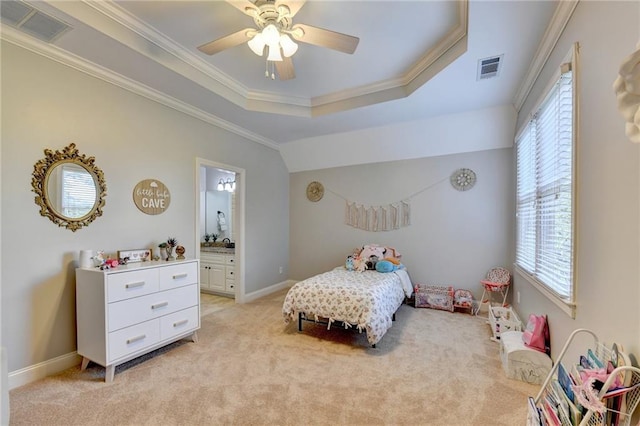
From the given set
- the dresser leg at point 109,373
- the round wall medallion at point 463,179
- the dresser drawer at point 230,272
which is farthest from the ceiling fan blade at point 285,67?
the dresser drawer at point 230,272

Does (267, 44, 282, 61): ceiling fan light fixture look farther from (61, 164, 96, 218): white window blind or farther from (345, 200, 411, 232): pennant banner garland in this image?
(345, 200, 411, 232): pennant banner garland

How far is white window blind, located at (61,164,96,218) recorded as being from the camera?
8.05ft

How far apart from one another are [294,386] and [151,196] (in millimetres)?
2477

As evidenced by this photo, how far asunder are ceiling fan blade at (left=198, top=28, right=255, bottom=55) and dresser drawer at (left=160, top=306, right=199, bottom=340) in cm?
242

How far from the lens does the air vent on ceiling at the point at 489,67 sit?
8.21 ft

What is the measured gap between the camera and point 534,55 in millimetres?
2404

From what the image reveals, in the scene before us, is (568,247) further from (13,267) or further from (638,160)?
(13,267)

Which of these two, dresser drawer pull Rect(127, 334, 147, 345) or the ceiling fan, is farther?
dresser drawer pull Rect(127, 334, 147, 345)

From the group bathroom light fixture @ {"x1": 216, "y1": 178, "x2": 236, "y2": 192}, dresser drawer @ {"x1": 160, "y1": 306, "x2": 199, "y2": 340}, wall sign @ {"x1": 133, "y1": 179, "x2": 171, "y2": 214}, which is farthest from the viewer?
bathroom light fixture @ {"x1": 216, "y1": 178, "x2": 236, "y2": 192}

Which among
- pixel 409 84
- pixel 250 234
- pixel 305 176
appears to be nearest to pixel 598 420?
pixel 409 84

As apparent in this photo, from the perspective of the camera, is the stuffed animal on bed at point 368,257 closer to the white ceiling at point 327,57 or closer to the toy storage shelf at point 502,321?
the toy storage shelf at point 502,321

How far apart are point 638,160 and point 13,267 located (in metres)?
3.87

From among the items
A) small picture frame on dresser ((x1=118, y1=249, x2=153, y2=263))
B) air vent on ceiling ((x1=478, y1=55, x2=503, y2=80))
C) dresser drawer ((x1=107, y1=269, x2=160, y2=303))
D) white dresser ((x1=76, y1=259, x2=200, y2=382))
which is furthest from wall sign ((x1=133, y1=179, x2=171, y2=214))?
air vent on ceiling ((x1=478, y1=55, x2=503, y2=80))

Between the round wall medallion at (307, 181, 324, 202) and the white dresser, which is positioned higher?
the round wall medallion at (307, 181, 324, 202)
